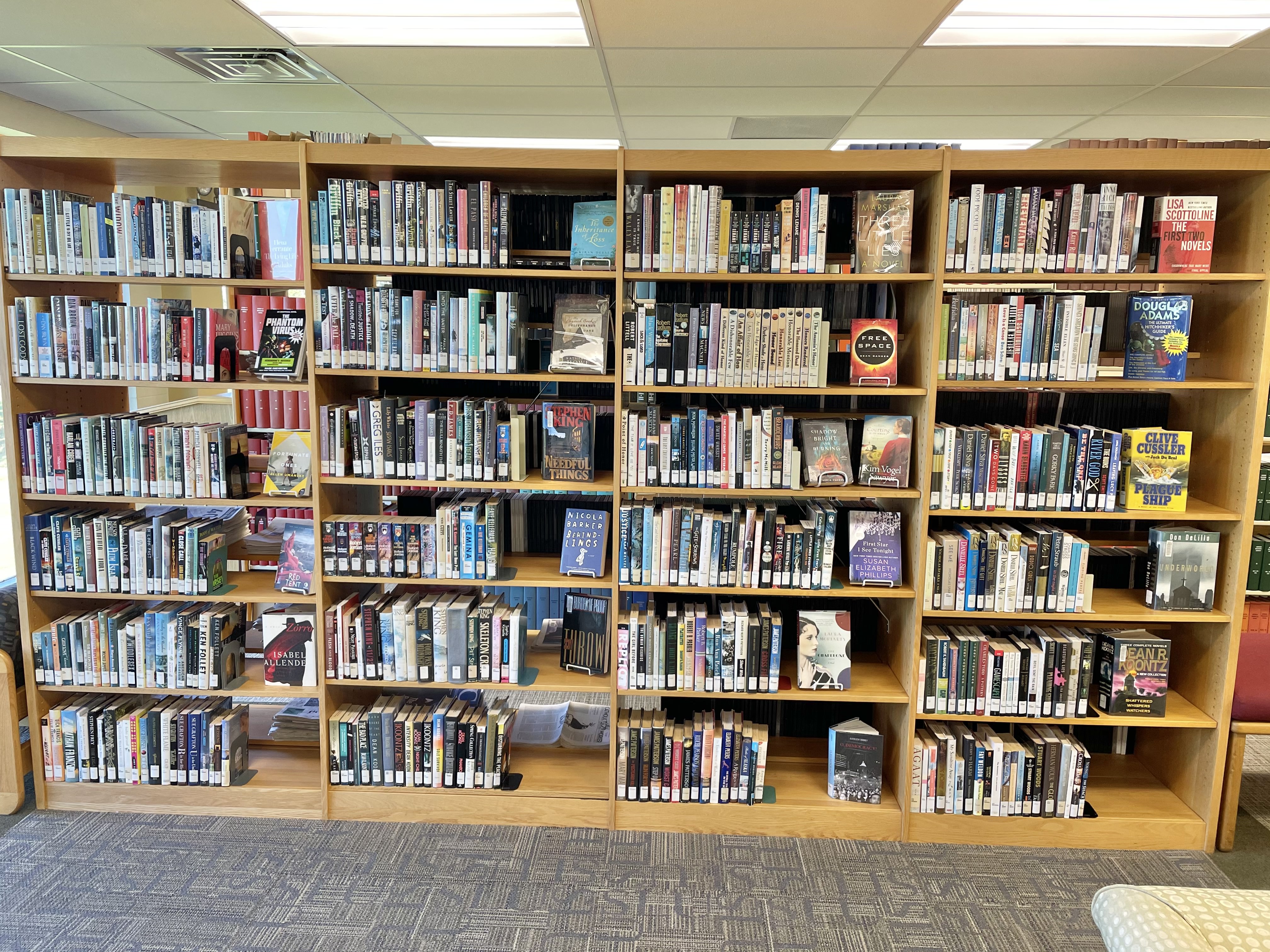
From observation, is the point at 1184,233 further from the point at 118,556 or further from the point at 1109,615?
the point at 118,556

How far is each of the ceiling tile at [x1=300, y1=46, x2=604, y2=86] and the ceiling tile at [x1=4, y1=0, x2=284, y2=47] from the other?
30cm

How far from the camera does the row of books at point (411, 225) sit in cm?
271

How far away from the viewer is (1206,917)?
1723 millimetres

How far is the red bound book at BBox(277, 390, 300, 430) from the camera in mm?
4859

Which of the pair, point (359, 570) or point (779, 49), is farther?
point (779, 49)

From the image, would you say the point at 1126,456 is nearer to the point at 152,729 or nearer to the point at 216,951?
the point at 216,951

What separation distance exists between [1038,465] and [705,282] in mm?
1261

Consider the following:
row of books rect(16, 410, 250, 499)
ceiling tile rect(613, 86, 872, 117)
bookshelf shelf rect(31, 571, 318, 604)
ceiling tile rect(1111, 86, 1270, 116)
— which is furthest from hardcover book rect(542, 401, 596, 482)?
ceiling tile rect(1111, 86, 1270, 116)

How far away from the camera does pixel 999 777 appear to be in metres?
2.86

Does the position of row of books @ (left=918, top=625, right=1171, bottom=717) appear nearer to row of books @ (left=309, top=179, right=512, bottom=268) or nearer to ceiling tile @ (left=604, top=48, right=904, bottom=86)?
row of books @ (left=309, top=179, right=512, bottom=268)

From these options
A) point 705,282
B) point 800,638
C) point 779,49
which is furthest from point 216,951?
point 779,49

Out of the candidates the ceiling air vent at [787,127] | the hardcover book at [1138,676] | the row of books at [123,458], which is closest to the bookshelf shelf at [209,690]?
the row of books at [123,458]

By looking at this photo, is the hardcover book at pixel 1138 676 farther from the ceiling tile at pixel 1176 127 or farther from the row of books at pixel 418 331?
the ceiling tile at pixel 1176 127

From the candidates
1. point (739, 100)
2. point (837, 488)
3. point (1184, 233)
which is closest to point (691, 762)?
point (837, 488)
